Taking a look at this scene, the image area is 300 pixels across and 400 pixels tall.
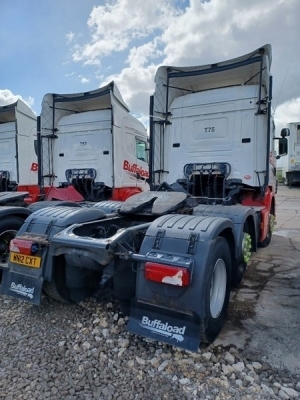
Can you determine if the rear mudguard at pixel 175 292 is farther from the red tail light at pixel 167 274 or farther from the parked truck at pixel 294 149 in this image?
the parked truck at pixel 294 149

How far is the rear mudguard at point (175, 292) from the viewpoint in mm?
2254

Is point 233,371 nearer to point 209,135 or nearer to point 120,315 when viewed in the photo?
point 120,315

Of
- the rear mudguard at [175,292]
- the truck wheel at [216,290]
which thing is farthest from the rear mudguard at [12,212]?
the truck wheel at [216,290]

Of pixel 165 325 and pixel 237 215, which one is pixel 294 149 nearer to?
pixel 237 215

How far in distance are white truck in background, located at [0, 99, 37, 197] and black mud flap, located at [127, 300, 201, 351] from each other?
7.65 meters

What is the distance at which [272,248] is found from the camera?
6113mm

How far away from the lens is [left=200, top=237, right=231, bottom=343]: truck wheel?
7.70ft

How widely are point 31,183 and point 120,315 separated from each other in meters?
7.21

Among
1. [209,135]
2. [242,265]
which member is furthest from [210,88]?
[242,265]

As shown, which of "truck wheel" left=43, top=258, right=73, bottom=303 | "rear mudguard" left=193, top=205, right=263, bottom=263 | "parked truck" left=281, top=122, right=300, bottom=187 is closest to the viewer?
"truck wheel" left=43, top=258, right=73, bottom=303

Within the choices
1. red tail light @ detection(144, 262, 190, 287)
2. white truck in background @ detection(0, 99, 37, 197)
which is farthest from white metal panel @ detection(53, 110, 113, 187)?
red tail light @ detection(144, 262, 190, 287)

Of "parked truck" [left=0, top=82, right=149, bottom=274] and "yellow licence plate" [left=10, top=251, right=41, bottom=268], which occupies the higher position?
"parked truck" [left=0, top=82, right=149, bottom=274]

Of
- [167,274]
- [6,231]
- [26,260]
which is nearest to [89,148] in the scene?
[6,231]

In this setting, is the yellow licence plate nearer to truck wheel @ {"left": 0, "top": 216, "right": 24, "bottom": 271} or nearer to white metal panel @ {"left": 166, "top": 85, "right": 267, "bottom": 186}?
truck wheel @ {"left": 0, "top": 216, "right": 24, "bottom": 271}
